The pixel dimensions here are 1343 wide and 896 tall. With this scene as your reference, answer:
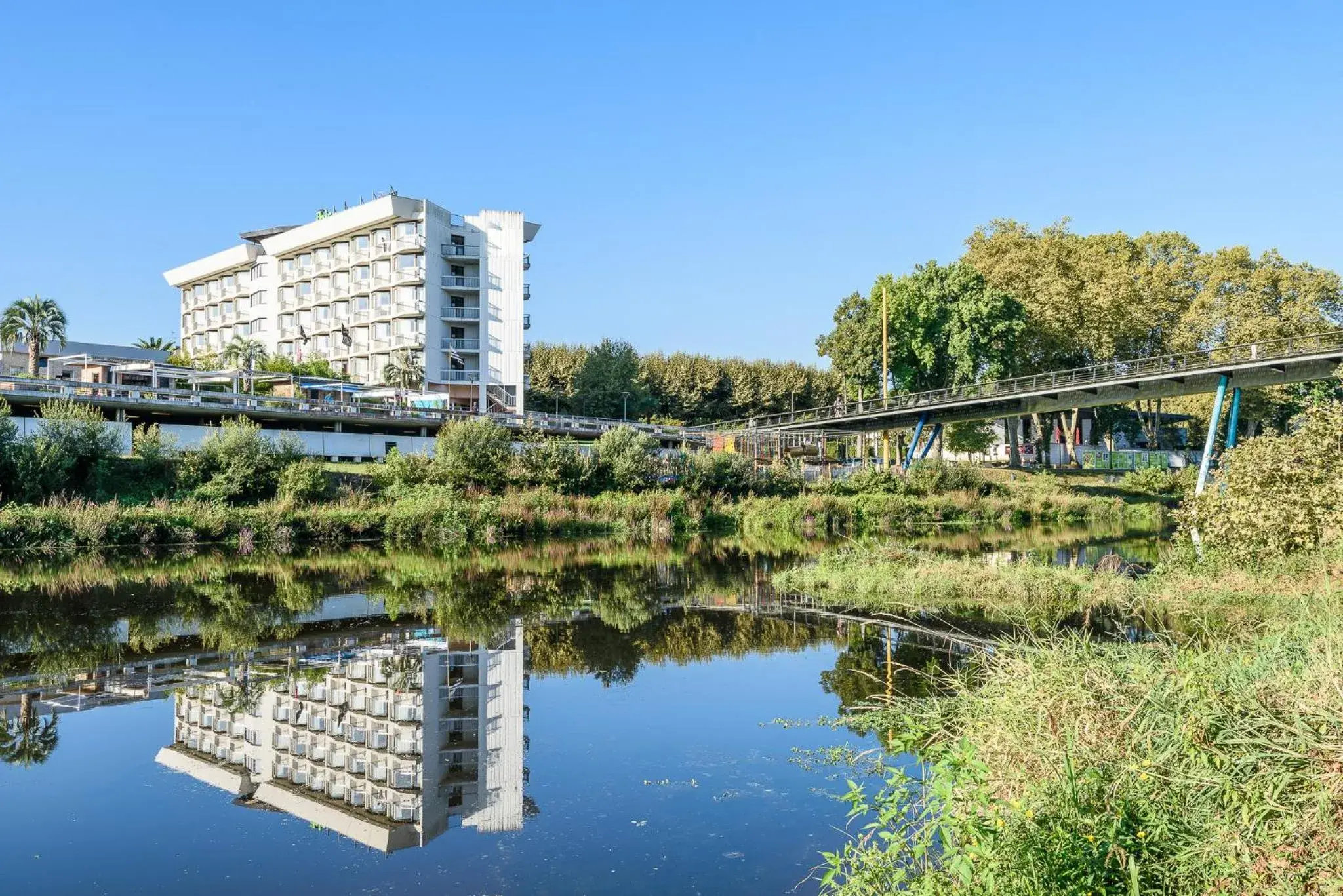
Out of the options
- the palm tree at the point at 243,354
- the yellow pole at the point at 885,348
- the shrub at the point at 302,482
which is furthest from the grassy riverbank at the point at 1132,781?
the palm tree at the point at 243,354

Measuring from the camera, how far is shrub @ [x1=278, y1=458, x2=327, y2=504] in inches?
1359

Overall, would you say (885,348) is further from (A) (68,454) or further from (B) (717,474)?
(A) (68,454)

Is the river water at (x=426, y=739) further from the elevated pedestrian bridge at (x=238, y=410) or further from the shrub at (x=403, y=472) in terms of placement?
the elevated pedestrian bridge at (x=238, y=410)

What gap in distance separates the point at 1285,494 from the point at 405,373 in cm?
5488

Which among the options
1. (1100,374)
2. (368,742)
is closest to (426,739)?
(368,742)

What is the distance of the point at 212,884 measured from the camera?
7.05 metres

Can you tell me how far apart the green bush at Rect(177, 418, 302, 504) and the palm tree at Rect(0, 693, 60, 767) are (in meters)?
23.5

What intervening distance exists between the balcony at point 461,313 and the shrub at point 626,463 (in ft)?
94.6

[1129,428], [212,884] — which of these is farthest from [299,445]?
[1129,428]

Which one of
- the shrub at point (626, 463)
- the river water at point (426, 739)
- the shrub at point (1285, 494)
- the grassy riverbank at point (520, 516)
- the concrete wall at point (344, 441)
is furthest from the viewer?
the shrub at point (626, 463)

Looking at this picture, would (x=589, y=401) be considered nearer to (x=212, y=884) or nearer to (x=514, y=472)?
(x=514, y=472)

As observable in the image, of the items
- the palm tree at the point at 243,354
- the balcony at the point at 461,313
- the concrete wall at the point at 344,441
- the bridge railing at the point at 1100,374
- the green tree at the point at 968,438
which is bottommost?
the concrete wall at the point at 344,441

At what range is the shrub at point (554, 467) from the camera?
3978 centimetres

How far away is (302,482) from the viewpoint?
34719 millimetres
